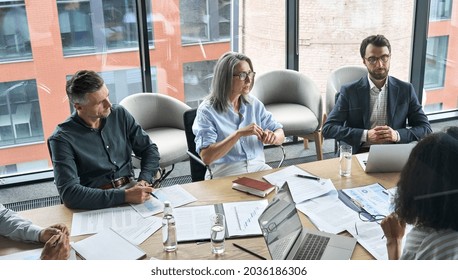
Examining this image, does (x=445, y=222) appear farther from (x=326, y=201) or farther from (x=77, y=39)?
(x=77, y=39)

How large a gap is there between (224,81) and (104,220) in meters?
0.99

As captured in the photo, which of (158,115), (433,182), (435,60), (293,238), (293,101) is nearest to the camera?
(433,182)

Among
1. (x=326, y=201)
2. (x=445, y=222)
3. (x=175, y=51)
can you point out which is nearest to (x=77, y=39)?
(x=175, y=51)

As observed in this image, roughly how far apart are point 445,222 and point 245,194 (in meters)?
0.89

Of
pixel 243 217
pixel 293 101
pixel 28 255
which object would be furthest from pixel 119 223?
pixel 293 101

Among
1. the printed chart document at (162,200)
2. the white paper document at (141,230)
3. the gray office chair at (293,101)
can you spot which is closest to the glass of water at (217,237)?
the white paper document at (141,230)

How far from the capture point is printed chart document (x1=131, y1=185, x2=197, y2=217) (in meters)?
1.94

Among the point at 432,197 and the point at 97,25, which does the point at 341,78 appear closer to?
the point at 97,25

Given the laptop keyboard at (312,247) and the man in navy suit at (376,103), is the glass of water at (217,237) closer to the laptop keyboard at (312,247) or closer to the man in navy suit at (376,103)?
the laptop keyboard at (312,247)

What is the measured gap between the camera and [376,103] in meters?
2.77

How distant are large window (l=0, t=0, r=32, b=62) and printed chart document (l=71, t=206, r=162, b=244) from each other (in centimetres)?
221

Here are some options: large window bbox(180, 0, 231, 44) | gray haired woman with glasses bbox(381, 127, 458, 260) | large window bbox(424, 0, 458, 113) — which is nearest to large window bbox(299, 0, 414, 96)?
large window bbox(424, 0, 458, 113)

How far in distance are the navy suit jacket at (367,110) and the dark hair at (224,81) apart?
58cm
